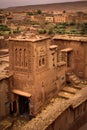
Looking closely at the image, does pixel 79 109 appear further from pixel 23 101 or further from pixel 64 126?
pixel 23 101

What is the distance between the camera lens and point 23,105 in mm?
12164

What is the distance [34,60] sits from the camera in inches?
430

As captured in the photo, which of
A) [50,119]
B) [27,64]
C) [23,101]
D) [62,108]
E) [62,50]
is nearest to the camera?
[50,119]

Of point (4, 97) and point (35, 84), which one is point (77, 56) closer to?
point (35, 84)

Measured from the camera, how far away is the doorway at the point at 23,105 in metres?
12.1

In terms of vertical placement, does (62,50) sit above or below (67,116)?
above

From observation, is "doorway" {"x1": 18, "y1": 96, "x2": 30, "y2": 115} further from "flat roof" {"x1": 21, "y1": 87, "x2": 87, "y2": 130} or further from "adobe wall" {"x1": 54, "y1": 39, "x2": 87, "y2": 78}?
"adobe wall" {"x1": 54, "y1": 39, "x2": 87, "y2": 78}

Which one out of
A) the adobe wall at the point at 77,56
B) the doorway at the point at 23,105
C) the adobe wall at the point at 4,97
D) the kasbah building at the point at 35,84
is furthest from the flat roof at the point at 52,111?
the adobe wall at the point at 77,56

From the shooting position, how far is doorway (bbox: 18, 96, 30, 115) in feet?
39.5

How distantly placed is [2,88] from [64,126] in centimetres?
326

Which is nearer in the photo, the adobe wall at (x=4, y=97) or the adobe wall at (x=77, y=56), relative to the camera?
the adobe wall at (x=4, y=97)

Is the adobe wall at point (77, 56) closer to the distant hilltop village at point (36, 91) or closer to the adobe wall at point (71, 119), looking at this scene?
the distant hilltop village at point (36, 91)

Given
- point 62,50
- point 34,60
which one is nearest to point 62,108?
point 34,60

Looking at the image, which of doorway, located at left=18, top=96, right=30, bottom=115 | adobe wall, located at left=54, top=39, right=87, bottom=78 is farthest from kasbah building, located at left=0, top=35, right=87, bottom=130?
adobe wall, located at left=54, top=39, right=87, bottom=78
